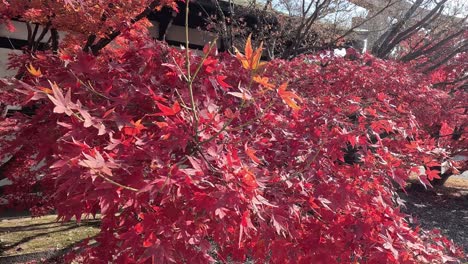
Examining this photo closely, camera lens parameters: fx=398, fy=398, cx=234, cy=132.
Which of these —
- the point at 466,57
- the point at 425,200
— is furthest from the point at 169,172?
the point at 425,200

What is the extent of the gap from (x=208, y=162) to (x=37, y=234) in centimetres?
535

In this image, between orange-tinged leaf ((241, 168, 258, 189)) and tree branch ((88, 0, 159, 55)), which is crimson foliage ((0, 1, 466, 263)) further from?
tree branch ((88, 0, 159, 55))

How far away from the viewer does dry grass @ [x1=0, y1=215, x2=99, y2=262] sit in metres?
5.45

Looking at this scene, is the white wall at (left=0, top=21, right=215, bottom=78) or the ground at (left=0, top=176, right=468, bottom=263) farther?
the white wall at (left=0, top=21, right=215, bottom=78)

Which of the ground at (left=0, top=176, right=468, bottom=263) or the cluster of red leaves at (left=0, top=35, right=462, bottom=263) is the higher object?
the cluster of red leaves at (left=0, top=35, right=462, bottom=263)

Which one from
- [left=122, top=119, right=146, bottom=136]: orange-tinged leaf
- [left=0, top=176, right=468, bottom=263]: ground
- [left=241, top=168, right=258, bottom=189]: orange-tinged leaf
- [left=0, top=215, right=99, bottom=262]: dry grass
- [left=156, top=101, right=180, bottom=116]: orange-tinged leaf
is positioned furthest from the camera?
[left=0, top=215, right=99, bottom=262]: dry grass

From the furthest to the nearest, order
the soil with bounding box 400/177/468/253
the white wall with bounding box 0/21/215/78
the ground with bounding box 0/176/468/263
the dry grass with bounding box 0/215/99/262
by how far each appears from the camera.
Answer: the soil with bounding box 400/177/468/253 → the white wall with bounding box 0/21/215/78 → the dry grass with bounding box 0/215/99/262 → the ground with bounding box 0/176/468/263

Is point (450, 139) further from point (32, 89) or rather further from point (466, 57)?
point (32, 89)

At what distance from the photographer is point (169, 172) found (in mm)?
1642

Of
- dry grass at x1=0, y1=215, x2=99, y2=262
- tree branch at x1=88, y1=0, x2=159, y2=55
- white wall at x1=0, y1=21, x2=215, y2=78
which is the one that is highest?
tree branch at x1=88, y1=0, x2=159, y2=55

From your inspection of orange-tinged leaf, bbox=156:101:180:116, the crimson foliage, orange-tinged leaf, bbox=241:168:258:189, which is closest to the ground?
the crimson foliage

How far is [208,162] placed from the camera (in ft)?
6.01

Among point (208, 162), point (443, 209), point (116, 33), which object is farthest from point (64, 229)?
point (443, 209)

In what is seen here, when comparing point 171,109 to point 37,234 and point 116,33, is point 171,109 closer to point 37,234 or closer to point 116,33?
point 116,33
